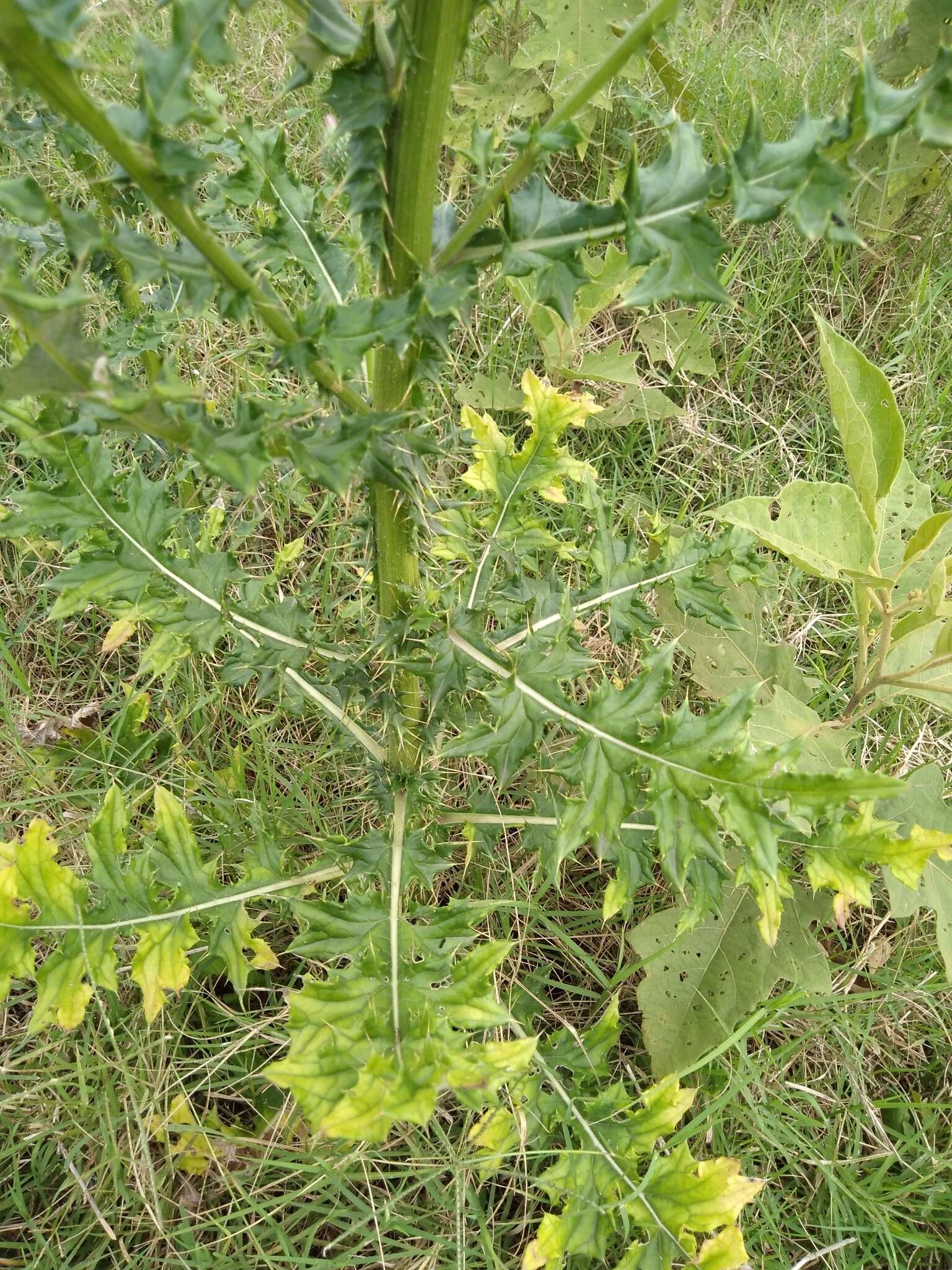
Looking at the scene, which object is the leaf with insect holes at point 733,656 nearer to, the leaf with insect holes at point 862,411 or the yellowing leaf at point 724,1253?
the leaf with insect holes at point 862,411

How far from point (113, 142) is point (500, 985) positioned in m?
1.65

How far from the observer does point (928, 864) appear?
5.67ft

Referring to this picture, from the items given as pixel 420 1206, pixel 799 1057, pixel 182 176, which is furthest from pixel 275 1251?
pixel 182 176

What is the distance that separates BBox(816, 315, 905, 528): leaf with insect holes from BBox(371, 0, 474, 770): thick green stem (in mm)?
891

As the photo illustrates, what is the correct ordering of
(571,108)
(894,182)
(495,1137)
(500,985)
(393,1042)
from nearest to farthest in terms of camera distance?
(571,108)
(393,1042)
(495,1137)
(500,985)
(894,182)

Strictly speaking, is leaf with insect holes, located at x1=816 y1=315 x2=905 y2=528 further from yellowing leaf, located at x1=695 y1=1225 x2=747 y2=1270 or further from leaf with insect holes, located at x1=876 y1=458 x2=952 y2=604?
yellowing leaf, located at x1=695 y1=1225 x2=747 y2=1270

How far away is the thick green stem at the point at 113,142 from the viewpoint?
684 mm

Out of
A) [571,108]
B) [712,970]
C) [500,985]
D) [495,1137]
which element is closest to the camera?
[571,108]

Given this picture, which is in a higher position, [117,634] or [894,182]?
[894,182]

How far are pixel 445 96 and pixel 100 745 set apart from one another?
1767 millimetres

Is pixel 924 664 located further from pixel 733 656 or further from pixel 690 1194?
pixel 690 1194

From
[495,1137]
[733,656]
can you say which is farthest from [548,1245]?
[733,656]

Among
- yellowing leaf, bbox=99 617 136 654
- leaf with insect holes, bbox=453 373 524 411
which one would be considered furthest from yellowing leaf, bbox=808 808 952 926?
leaf with insect holes, bbox=453 373 524 411

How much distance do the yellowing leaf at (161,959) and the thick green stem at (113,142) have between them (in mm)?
930
